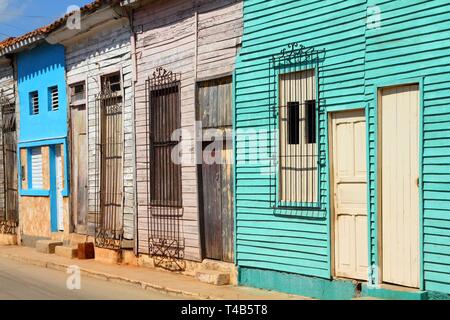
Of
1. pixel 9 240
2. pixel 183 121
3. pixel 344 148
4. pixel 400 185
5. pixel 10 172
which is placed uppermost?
pixel 183 121

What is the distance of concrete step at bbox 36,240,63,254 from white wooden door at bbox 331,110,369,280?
27.8 feet

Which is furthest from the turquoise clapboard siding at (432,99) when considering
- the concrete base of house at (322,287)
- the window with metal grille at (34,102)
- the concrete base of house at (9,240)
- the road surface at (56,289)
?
the concrete base of house at (9,240)

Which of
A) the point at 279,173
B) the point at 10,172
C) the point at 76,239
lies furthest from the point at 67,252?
the point at 279,173

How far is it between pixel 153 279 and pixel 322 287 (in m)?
3.24

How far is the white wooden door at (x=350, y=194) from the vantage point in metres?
8.52

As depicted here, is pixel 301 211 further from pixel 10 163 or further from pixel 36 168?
pixel 10 163

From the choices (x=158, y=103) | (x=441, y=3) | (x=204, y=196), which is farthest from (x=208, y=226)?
(x=441, y=3)

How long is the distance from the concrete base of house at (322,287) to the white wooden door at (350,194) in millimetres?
159

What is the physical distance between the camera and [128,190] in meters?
13.4

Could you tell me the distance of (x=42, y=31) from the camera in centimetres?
1581

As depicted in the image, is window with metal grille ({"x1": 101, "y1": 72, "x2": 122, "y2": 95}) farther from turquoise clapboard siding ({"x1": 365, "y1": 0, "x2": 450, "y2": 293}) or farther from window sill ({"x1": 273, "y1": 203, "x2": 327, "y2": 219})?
turquoise clapboard siding ({"x1": 365, "y1": 0, "x2": 450, "y2": 293})

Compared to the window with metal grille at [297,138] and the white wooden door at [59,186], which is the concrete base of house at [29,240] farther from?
the window with metal grille at [297,138]

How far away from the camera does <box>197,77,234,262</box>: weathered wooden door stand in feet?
35.3

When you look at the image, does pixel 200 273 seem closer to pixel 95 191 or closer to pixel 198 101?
pixel 198 101
